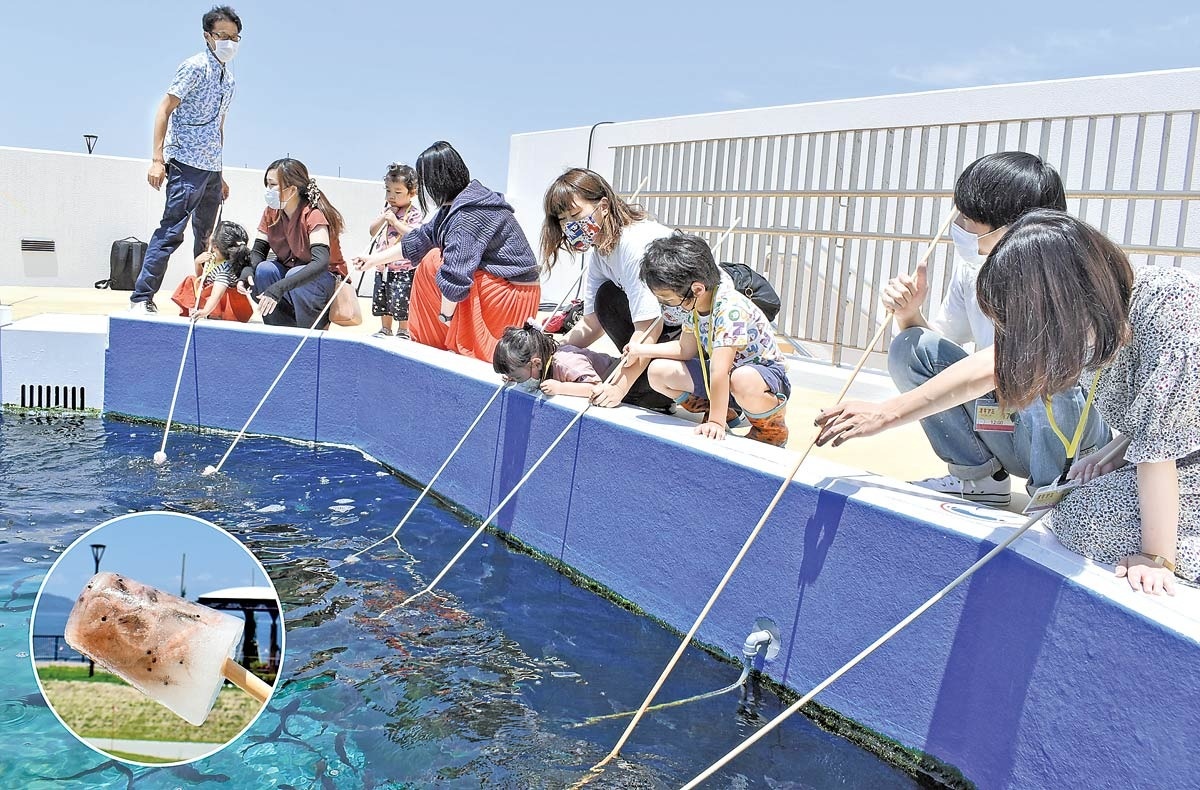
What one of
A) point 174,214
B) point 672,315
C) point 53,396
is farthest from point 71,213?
point 672,315

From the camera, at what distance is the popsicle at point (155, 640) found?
1.23 metres

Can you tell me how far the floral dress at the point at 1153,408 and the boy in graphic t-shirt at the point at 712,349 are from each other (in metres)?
1.36

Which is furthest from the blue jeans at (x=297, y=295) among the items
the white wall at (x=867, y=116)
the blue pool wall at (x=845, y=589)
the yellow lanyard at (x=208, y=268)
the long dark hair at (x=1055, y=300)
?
the long dark hair at (x=1055, y=300)

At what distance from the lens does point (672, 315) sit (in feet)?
12.5

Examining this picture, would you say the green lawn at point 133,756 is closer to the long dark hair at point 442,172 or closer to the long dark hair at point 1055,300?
the long dark hair at point 1055,300

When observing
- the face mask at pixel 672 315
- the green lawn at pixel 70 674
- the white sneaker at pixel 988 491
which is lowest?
the green lawn at pixel 70 674

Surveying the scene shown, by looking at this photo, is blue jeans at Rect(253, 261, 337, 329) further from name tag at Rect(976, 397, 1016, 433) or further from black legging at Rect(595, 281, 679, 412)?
name tag at Rect(976, 397, 1016, 433)

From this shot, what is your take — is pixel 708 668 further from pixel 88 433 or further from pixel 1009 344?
pixel 88 433

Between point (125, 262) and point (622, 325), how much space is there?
7.55 m

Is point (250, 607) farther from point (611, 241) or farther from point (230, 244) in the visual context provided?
point (230, 244)

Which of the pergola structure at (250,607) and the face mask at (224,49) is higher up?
the face mask at (224,49)

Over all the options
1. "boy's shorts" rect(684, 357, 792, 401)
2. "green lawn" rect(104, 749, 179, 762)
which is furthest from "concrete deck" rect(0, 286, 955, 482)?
"green lawn" rect(104, 749, 179, 762)

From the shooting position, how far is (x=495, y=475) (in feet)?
14.2

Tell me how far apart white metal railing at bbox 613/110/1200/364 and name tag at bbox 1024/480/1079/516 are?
3.47 meters
